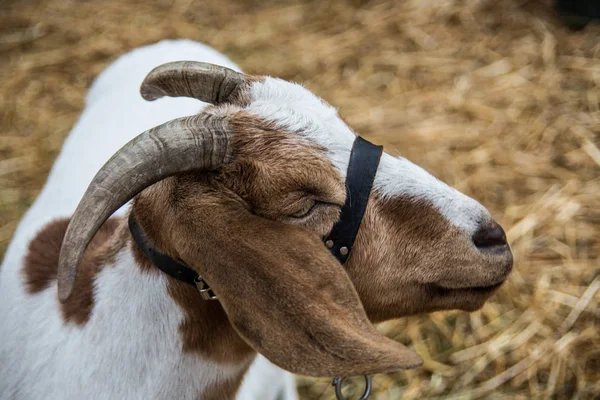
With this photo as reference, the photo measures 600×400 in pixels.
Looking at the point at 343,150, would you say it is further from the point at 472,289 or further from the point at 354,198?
the point at 472,289

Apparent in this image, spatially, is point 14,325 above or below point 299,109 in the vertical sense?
below

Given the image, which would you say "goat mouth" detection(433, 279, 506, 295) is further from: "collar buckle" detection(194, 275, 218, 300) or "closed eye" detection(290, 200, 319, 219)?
"collar buckle" detection(194, 275, 218, 300)

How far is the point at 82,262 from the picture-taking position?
212 centimetres

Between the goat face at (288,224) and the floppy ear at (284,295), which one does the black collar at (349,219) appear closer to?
the goat face at (288,224)

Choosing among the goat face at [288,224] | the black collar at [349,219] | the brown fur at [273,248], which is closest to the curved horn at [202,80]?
the goat face at [288,224]

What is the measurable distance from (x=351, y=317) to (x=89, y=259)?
95 centimetres

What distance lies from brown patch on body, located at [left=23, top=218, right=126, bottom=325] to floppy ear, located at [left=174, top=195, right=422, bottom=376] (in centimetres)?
46

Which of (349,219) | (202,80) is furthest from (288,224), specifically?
(202,80)

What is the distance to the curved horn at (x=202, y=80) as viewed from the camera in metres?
2.02

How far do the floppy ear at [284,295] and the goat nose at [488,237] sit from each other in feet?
1.47

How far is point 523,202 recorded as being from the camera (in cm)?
395

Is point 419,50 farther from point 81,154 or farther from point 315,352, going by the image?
point 315,352

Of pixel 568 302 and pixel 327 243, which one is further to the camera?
pixel 568 302

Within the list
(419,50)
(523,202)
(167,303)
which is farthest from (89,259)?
(419,50)
